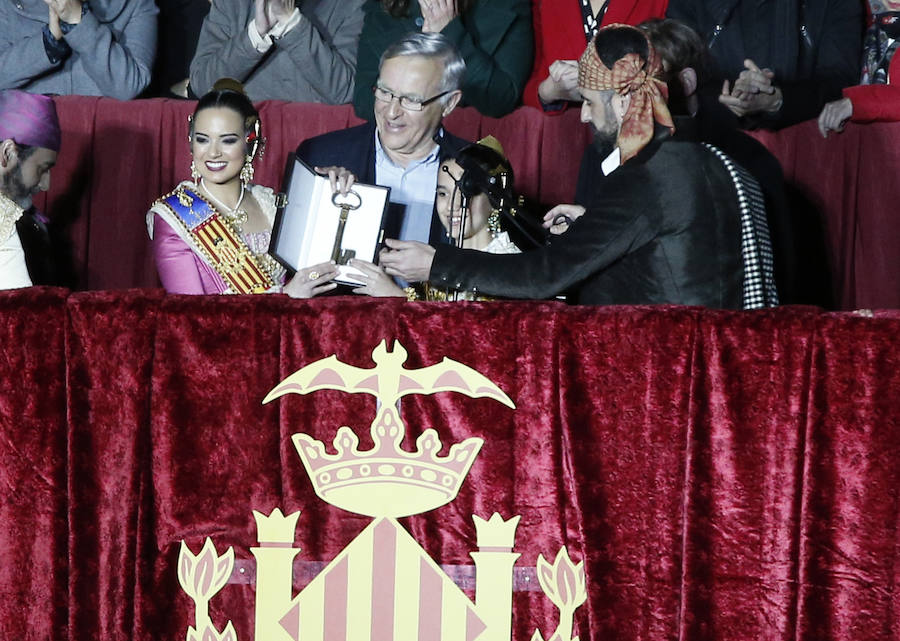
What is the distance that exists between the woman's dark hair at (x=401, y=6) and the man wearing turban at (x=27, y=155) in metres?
1.10

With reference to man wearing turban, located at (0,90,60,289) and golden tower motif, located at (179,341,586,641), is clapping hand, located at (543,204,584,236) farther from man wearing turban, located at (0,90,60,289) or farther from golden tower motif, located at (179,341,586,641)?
man wearing turban, located at (0,90,60,289)

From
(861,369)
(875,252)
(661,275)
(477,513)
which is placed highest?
(875,252)

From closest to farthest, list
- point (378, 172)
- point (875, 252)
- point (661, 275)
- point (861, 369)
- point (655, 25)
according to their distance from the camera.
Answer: point (861, 369) < point (661, 275) < point (655, 25) < point (378, 172) < point (875, 252)

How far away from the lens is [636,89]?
2.87 m

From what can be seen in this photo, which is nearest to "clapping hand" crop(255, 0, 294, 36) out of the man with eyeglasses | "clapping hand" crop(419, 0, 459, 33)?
"clapping hand" crop(419, 0, 459, 33)

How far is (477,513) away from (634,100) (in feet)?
3.28

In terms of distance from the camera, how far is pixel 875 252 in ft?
12.9

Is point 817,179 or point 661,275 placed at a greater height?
point 817,179

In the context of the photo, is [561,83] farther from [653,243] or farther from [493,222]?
[653,243]

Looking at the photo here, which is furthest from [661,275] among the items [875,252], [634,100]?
[875,252]

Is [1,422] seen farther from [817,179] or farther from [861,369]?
[817,179]

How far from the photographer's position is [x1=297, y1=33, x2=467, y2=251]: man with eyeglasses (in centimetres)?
349

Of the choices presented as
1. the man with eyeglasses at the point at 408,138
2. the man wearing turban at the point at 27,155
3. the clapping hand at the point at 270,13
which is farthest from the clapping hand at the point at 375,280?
the clapping hand at the point at 270,13

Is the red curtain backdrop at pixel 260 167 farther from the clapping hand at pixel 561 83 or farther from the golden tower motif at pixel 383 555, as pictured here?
the golden tower motif at pixel 383 555
